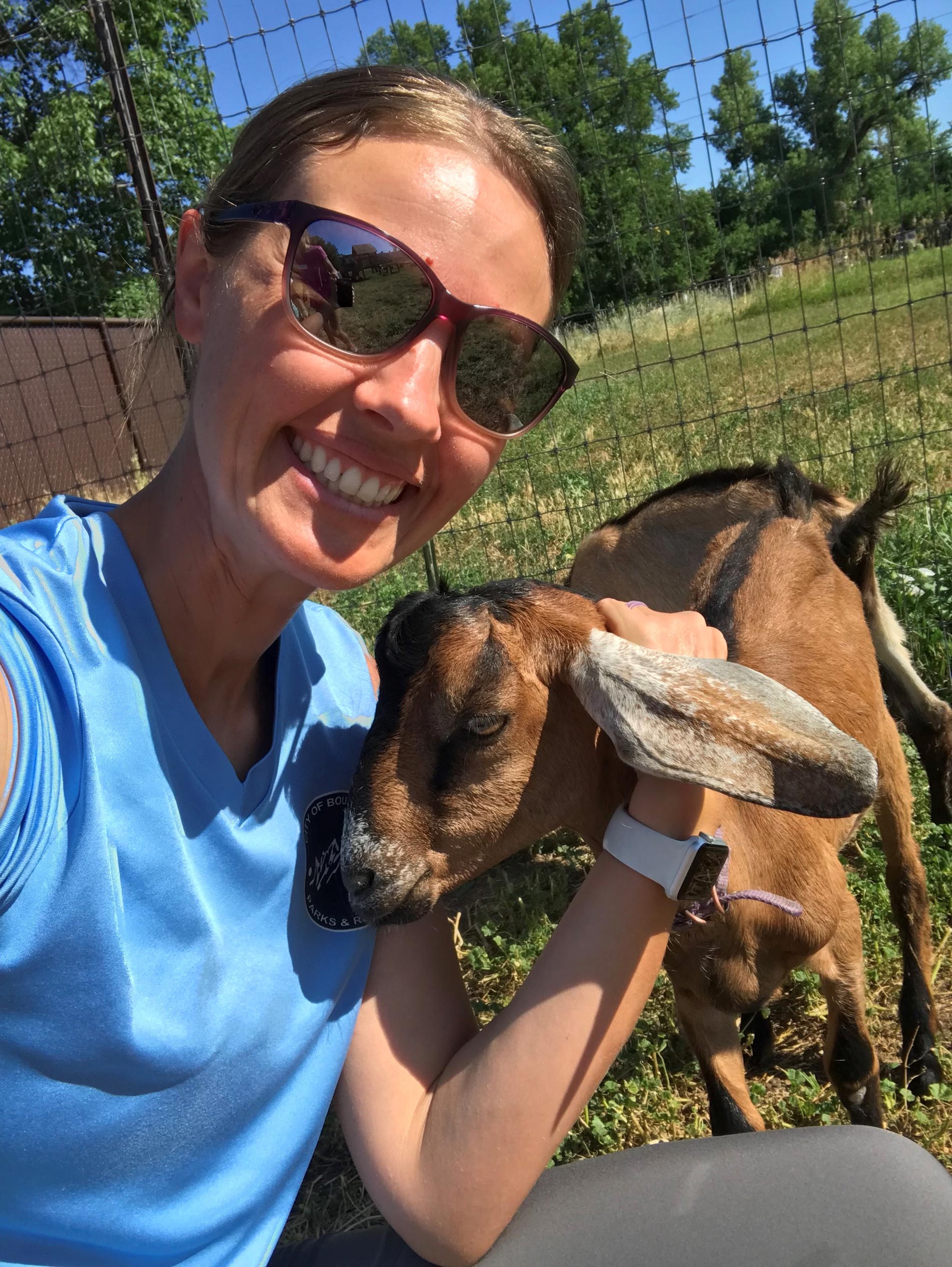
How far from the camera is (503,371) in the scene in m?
1.62

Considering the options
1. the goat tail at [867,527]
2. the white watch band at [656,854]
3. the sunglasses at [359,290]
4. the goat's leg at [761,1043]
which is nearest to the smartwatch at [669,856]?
the white watch band at [656,854]

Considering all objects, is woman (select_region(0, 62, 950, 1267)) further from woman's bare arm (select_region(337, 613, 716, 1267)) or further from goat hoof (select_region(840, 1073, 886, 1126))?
goat hoof (select_region(840, 1073, 886, 1126))

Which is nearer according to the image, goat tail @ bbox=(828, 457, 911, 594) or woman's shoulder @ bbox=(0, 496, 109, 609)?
woman's shoulder @ bbox=(0, 496, 109, 609)

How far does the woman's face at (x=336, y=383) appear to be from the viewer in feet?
4.54

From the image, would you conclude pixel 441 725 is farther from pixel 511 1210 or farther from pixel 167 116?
pixel 167 116

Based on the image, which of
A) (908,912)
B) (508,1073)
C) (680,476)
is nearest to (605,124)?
(680,476)

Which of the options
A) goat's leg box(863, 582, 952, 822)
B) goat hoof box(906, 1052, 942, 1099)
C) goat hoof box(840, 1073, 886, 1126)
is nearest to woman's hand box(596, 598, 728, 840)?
goat hoof box(840, 1073, 886, 1126)

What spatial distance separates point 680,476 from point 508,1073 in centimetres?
640

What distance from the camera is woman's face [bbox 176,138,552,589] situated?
1.38 m

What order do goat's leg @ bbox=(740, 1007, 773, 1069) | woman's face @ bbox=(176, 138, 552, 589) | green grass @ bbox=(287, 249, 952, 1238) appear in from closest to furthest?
1. woman's face @ bbox=(176, 138, 552, 589)
2. green grass @ bbox=(287, 249, 952, 1238)
3. goat's leg @ bbox=(740, 1007, 773, 1069)

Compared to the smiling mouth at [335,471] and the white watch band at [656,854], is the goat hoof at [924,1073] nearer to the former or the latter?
the white watch band at [656,854]

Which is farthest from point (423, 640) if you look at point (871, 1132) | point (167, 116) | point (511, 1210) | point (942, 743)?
point (167, 116)

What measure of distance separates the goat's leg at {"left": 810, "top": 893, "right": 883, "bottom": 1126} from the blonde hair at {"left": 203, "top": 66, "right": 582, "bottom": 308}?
2.07 meters

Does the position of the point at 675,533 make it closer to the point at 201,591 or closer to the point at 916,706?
the point at 916,706
